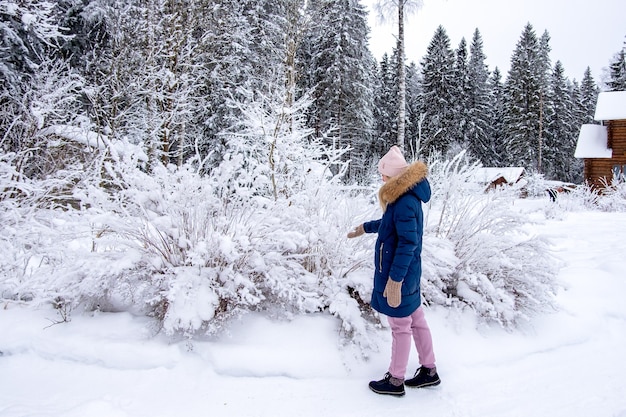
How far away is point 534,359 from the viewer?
2910 millimetres

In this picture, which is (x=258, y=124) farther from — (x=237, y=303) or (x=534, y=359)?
(x=534, y=359)

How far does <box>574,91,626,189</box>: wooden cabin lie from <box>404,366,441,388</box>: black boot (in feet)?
79.3

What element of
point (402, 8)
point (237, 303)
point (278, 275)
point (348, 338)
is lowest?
point (348, 338)

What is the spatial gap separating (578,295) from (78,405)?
170 inches

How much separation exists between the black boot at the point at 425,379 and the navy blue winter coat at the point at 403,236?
0.47 meters

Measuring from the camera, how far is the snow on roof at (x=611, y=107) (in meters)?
21.5

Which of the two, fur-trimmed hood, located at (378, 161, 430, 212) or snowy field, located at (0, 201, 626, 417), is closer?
snowy field, located at (0, 201, 626, 417)

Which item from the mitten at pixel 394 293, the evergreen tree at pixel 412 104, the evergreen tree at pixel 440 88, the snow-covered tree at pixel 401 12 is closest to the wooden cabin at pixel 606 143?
the evergreen tree at pixel 440 88

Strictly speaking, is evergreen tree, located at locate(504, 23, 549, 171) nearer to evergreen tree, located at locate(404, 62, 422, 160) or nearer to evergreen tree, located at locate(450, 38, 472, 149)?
evergreen tree, located at locate(450, 38, 472, 149)

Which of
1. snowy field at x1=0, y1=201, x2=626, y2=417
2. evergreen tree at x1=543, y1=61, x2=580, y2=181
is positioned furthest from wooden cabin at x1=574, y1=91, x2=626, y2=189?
snowy field at x1=0, y1=201, x2=626, y2=417

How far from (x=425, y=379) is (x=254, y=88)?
16.7 m

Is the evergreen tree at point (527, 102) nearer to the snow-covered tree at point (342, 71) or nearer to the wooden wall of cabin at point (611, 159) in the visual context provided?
the wooden wall of cabin at point (611, 159)

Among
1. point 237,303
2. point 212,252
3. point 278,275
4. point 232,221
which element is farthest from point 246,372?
point 232,221

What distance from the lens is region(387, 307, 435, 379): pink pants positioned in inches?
96.1
